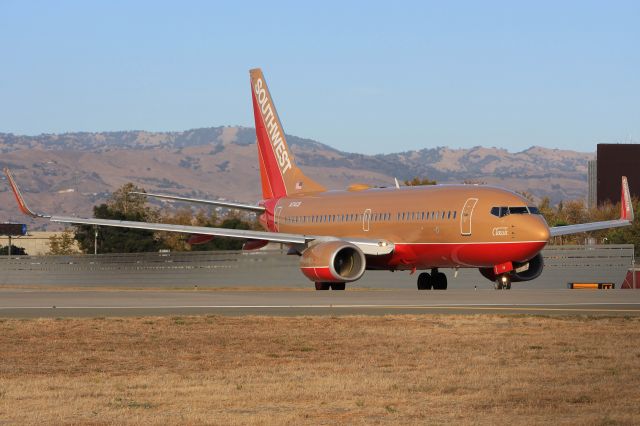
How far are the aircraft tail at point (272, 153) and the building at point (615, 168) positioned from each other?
11479 centimetres

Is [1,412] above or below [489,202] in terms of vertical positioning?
below

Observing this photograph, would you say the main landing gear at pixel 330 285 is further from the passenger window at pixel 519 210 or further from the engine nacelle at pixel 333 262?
the passenger window at pixel 519 210

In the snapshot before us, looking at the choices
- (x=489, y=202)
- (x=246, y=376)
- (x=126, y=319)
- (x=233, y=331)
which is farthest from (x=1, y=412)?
(x=489, y=202)

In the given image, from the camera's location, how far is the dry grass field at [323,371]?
1327cm

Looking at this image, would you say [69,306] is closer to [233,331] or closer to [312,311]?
[312,311]

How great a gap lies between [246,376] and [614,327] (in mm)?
8573

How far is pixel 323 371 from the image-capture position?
54.6 ft

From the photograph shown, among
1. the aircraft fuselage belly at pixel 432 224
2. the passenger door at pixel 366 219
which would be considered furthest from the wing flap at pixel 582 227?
the passenger door at pixel 366 219

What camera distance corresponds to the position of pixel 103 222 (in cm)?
4528

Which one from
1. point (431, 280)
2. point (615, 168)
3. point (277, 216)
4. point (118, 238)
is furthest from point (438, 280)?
point (615, 168)

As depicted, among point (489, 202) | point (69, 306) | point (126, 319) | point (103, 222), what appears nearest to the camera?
point (126, 319)

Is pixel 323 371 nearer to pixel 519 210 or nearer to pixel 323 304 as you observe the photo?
pixel 323 304

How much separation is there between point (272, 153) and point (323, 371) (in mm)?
38265

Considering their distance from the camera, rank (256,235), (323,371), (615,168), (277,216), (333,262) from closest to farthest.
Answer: (323,371)
(333,262)
(256,235)
(277,216)
(615,168)
